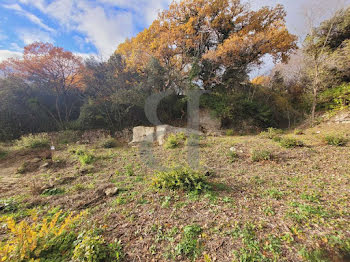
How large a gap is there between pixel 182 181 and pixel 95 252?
164cm

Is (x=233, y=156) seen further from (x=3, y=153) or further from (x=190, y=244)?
(x=3, y=153)

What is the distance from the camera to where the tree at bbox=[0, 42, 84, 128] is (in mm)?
7719

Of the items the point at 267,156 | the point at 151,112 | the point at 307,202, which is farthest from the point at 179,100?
the point at 307,202

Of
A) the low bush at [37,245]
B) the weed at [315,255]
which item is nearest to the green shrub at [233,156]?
the weed at [315,255]

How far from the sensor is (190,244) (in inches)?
57.5

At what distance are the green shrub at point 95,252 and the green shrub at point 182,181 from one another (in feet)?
4.17

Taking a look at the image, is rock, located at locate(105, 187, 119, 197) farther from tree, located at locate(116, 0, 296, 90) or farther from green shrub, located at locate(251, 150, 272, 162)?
→ tree, located at locate(116, 0, 296, 90)

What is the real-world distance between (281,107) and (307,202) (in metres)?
10.2

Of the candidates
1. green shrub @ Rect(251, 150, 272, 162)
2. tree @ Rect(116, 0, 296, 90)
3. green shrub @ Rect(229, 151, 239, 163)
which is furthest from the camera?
tree @ Rect(116, 0, 296, 90)

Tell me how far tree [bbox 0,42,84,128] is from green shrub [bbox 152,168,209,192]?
33.1ft

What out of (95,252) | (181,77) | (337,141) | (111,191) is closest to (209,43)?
(181,77)

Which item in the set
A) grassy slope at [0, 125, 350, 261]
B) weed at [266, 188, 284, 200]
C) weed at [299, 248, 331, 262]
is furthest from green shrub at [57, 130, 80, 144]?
weed at [299, 248, 331, 262]

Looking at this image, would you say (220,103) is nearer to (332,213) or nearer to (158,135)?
(158,135)

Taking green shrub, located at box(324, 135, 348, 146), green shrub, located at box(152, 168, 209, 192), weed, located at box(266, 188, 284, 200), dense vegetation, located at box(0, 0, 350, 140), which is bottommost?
weed, located at box(266, 188, 284, 200)
